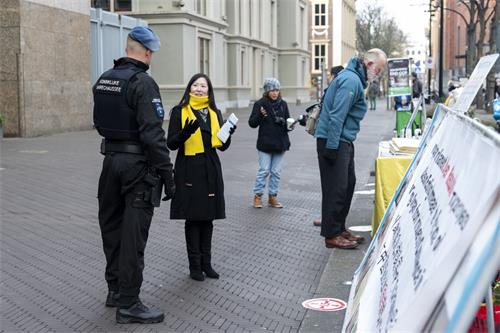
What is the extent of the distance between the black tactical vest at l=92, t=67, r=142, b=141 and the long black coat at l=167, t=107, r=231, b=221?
105 cm

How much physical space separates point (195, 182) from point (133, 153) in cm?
113

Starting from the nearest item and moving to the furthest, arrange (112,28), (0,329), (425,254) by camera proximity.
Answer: (425,254) → (0,329) → (112,28)

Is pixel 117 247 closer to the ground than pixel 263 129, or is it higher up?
closer to the ground

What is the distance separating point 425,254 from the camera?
7.03 feet

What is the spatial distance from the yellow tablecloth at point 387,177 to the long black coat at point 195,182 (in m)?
1.86

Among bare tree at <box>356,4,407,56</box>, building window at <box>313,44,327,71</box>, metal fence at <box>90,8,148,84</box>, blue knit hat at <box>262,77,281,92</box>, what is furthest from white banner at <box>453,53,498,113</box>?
building window at <box>313,44,327,71</box>

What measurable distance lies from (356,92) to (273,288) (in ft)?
7.10

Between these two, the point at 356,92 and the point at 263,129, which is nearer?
the point at 356,92

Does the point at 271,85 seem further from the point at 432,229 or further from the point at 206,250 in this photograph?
the point at 432,229

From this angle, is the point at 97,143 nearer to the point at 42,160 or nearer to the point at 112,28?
the point at 42,160

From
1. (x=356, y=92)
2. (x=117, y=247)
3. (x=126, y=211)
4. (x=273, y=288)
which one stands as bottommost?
(x=273, y=288)

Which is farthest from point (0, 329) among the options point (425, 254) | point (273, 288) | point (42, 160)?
point (42, 160)

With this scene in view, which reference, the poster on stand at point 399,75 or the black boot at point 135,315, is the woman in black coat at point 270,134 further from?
the poster on stand at point 399,75

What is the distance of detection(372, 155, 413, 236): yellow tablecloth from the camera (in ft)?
22.2
